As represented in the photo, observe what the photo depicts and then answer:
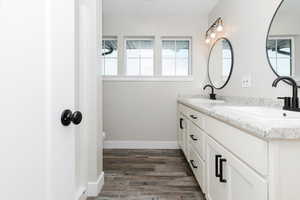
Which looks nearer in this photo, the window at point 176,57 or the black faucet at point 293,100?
the black faucet at point 293,100

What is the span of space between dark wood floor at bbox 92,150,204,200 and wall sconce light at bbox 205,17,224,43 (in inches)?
73.6

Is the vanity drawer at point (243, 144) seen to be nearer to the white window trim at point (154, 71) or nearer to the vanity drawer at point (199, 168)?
the vanity drawer at point (199, 168)

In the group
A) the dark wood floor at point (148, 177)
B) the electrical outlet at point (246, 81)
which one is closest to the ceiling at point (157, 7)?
the electrical outlet at point (246, 81)

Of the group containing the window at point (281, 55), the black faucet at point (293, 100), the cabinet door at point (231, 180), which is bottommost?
the cabinet door at point (231, 180)

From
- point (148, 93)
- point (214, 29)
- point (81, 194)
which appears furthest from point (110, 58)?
point (81, 194)

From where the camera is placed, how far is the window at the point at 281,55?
1.64 m

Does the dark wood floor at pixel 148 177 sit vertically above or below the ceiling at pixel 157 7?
below

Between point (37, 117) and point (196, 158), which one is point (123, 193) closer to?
point (196, 158)

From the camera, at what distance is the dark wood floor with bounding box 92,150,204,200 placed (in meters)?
2.05

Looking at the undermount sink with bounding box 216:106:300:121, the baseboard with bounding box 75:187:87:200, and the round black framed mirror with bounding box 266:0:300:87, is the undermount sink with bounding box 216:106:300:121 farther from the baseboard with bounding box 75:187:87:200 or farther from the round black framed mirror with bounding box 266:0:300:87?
the baseboard with bounding box 75:187:87:200

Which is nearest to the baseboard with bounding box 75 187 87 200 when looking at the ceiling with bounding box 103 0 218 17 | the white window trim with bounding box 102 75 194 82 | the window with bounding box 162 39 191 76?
the white window trim with bounding box 102 75 194 82

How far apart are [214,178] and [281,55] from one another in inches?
43.4

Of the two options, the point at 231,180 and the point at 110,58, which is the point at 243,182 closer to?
the point at 231,180

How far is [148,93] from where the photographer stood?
3.65 metres
